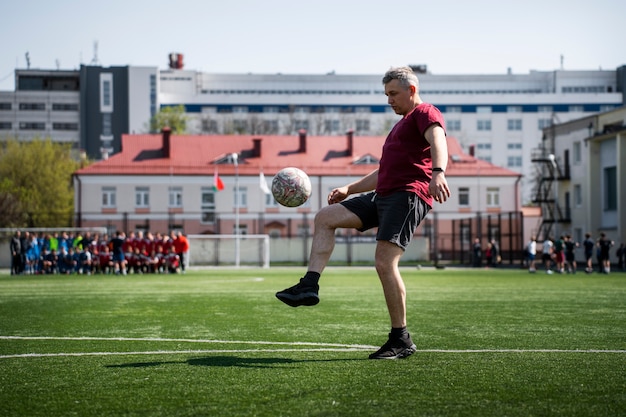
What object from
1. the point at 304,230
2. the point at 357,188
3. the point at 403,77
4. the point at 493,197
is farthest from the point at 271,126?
the point at 403,77

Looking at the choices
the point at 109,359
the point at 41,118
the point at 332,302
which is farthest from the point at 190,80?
the point at 109,359

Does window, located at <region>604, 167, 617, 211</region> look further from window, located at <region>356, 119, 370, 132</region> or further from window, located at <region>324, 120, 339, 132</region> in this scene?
window, located at <region>324, 120, 339, 132</region>

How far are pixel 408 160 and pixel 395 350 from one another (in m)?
1.58

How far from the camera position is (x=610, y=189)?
59.2 metres

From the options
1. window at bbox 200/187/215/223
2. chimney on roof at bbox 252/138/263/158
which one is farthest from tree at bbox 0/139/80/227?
chimney on roof at bbox 252/138/263/158

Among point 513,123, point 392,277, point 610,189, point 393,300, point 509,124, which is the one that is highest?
point 513,123

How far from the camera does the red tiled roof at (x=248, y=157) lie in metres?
70.9

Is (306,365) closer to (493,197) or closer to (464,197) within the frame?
(464,197)

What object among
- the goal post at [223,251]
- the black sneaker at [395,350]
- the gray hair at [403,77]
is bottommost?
the goal post at [223,251]

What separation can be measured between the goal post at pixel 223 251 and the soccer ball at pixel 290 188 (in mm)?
42544

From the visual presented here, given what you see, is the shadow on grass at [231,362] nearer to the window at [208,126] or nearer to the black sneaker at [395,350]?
the black sneaker at [395,350]

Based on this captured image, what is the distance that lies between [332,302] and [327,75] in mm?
103859

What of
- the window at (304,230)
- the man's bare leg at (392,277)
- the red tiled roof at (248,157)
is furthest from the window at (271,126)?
the man's bare leg at (392,277)

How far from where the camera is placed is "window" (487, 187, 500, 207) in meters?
73.8
